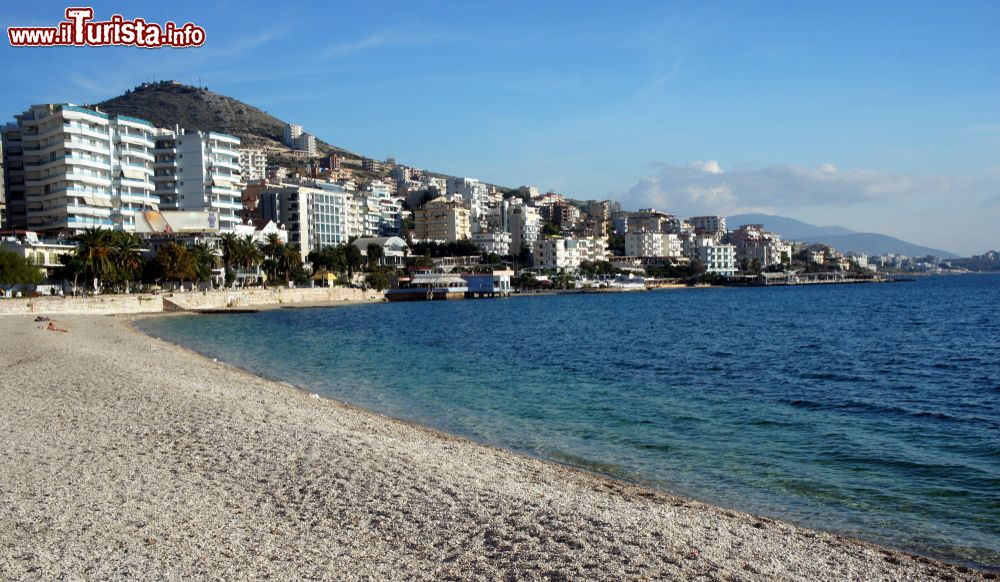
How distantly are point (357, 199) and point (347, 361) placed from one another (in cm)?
13782

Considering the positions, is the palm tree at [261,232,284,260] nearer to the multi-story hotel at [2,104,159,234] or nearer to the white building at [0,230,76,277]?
the multi-story hotel at [2,104,159,234]

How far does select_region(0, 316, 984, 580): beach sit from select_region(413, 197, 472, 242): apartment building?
15874 cm

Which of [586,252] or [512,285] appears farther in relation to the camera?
[586,252]

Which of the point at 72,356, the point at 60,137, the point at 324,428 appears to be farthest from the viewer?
the point at 60,137

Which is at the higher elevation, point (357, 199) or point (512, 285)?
point (357, 199)

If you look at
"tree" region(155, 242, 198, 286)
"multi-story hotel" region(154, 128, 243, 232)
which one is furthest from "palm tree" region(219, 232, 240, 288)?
"tree" region(155, 242, 198, 286)

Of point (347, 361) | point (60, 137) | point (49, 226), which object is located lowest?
point (347, 361)

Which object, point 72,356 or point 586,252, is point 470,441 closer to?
point 72,356

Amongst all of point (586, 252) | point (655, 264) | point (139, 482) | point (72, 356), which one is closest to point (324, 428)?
point (139, 482)

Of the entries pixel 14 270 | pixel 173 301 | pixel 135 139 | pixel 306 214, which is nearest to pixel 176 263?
pixel 173 301

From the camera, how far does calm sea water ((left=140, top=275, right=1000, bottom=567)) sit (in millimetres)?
12398

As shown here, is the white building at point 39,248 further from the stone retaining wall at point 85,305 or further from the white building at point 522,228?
the white building at point 522,228

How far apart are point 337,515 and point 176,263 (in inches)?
3033

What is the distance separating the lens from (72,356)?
27984 millimetres
